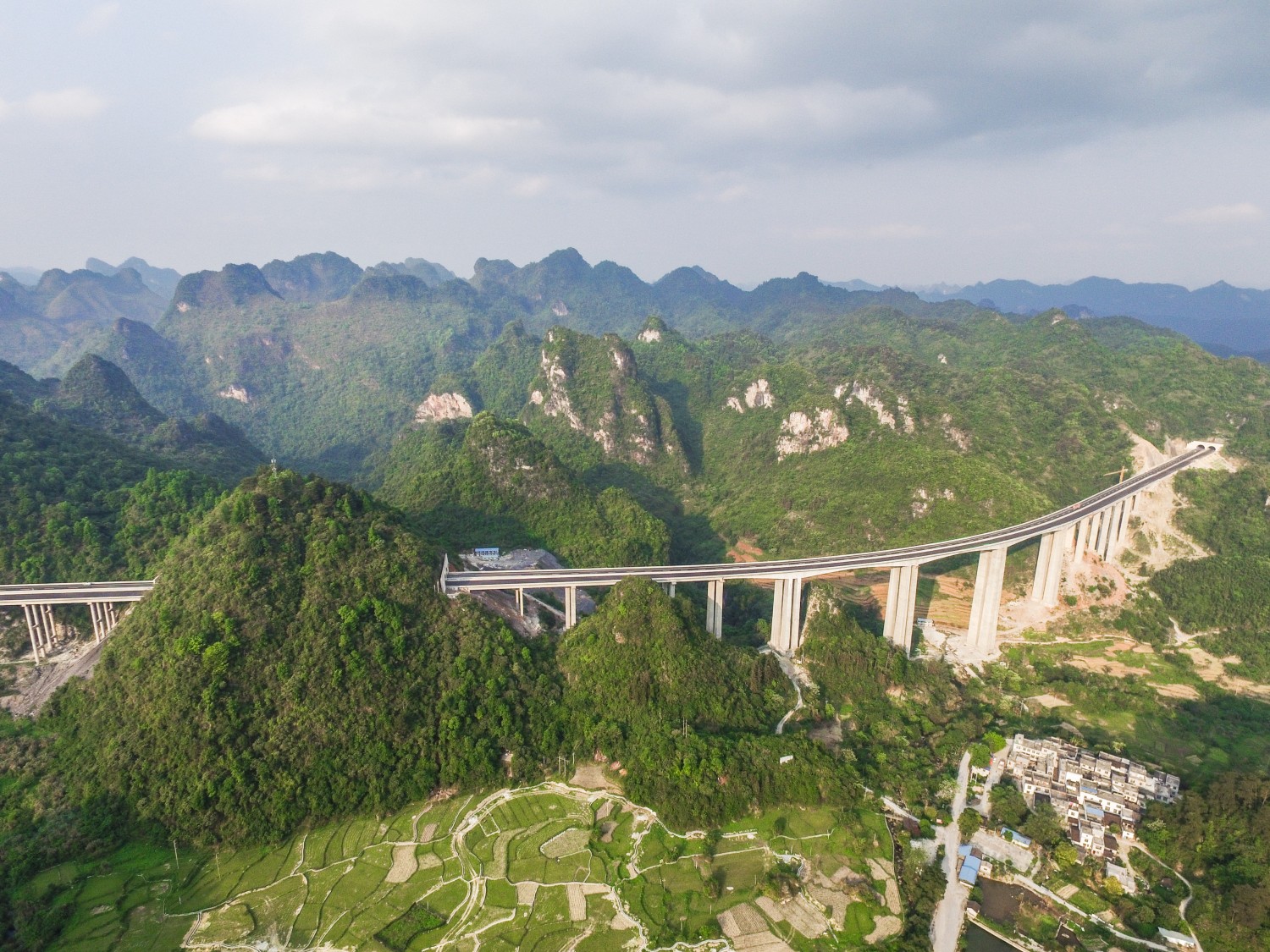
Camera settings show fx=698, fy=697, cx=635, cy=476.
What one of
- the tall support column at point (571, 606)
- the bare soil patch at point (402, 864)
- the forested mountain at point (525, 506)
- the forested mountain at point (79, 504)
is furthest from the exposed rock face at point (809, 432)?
the bare soil patch at point (402, 864)

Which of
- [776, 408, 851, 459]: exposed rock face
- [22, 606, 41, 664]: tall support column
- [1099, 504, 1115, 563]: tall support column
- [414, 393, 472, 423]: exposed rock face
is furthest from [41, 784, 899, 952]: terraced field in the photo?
[414, 393, 472, 423]: exposed rock face

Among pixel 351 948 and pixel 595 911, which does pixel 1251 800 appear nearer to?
pixel 595 911

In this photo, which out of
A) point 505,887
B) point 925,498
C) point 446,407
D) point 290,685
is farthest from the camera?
point 446,407

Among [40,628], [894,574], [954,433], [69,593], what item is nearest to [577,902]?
[894,574]

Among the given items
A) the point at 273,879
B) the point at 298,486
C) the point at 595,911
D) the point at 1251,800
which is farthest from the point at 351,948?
the point at 1251,800

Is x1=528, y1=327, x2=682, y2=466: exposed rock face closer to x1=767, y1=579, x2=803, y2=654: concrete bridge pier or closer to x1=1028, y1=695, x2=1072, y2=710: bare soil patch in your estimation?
x1=767, y1=579, x2=803, y2=654: concrete bridge pier

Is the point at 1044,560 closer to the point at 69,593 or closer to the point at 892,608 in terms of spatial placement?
the point at 892,608
